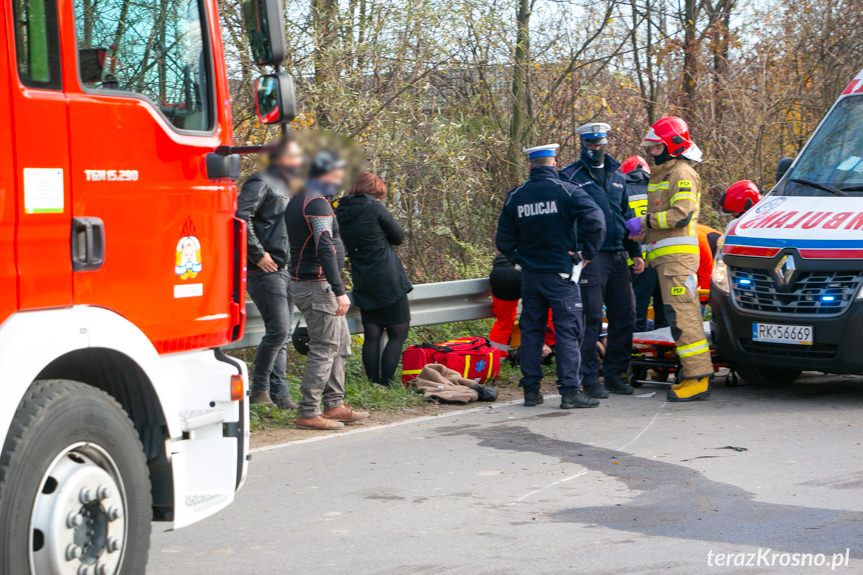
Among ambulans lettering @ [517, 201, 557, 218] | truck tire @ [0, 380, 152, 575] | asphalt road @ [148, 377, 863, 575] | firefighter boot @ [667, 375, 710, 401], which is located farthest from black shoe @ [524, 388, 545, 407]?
truck tire @ [0, 380, 152, 575]

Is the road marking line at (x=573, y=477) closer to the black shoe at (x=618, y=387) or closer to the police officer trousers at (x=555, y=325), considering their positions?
the police officer trousers at (x=555, y=325)

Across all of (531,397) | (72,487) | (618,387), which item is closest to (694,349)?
(618,387)

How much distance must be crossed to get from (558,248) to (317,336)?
2.02 m

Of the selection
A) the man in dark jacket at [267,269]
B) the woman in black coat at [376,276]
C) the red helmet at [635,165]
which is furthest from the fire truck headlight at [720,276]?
the man in dark jacket at [267,269]

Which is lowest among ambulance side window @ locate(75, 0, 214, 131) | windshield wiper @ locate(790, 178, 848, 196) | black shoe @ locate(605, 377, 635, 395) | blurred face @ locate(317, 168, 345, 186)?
black shoe @ locate(605, 377, 635, 395)

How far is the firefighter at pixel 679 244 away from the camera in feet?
29.9

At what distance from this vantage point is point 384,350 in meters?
9.58

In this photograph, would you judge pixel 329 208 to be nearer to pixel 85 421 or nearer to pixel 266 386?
pixel 266 386

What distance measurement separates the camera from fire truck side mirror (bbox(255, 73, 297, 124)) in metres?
4.29

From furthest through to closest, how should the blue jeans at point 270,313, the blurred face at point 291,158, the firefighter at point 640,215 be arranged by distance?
the firefighter at point 640,215
the blue jeans at point 270,313
the blurred face at point 291,158

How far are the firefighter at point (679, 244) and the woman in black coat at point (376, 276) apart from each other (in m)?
2.12

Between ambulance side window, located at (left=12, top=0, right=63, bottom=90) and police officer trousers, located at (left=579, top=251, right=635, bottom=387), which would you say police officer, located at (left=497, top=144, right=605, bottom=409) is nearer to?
police officer trousers, located at (left=579, top=251, right=635, bottom=387)

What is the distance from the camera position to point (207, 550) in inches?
201

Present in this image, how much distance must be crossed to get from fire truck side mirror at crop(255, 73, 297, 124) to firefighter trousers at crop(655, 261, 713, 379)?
5.53 metres
